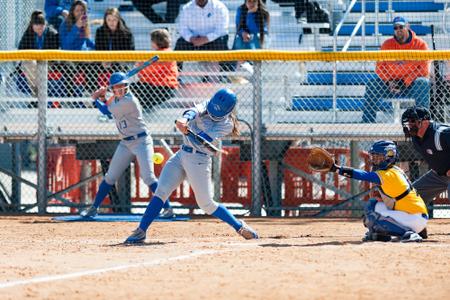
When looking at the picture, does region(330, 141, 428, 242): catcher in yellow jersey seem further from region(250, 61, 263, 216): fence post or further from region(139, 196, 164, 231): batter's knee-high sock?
region(250, 61, 263, 216): fence post

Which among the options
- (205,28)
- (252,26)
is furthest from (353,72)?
(205,28)

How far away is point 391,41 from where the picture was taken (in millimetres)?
14266

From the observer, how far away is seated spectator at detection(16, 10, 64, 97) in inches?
563

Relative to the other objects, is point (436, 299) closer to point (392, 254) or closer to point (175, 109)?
point (392, 254)

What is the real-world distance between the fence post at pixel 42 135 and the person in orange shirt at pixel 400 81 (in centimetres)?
435

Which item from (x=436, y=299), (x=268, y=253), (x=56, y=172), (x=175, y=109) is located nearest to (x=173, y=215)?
(x=175, y=109)

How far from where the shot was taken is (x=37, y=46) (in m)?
15.0

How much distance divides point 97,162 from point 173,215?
244 cm

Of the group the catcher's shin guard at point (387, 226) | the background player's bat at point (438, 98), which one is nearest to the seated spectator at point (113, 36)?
the background player's bat at point (438, 98)

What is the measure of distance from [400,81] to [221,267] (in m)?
6.33

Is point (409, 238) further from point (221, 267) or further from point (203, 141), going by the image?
point (221, 267)

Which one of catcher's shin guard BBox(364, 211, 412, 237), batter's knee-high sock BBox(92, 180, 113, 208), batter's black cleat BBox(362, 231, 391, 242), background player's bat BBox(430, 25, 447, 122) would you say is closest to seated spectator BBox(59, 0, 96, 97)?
batter's knee-high sock BBox(92, 180, 113, 208)

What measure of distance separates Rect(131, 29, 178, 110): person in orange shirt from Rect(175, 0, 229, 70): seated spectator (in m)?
0.82

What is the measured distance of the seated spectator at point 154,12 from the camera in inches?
656
